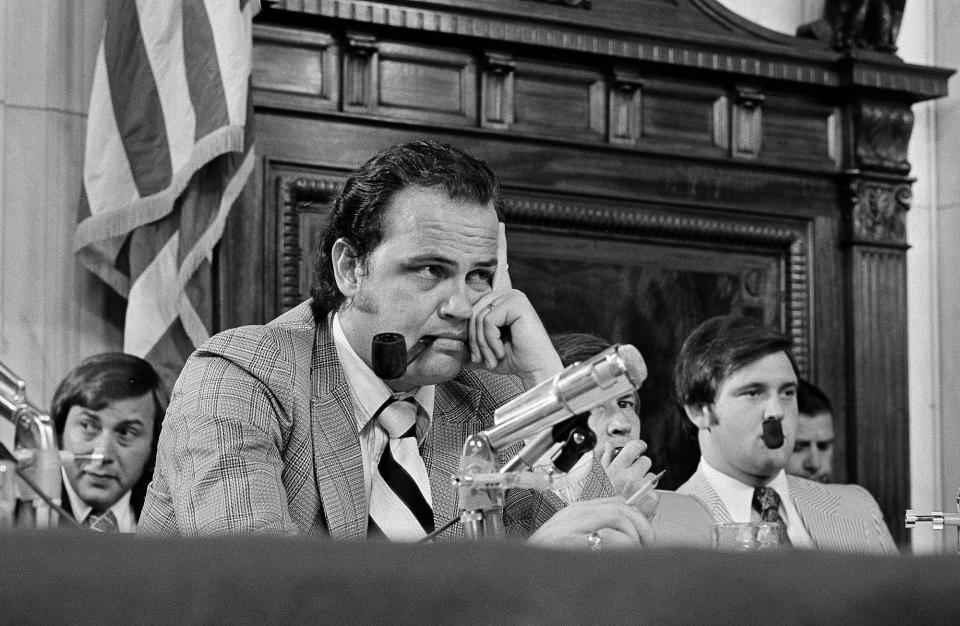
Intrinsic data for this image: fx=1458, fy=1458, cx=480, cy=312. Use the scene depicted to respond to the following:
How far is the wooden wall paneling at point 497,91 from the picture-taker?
423 centimetres

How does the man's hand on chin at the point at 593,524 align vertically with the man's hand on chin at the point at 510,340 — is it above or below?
below

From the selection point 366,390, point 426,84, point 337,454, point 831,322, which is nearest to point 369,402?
point 366,390

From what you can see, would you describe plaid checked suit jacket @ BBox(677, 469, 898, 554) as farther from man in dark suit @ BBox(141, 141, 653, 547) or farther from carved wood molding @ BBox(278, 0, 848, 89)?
carved wood molding @ BBox(278, 0, 848, 89)

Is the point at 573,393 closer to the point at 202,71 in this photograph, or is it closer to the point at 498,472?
the point at 498,472

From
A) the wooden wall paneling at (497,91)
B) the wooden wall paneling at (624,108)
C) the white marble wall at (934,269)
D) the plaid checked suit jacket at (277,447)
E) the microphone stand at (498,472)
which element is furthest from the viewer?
the white marble wall at (934,269)

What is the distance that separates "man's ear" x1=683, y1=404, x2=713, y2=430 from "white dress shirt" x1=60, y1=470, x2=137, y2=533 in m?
1.44

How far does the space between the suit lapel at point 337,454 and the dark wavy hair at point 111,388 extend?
4.05 ft

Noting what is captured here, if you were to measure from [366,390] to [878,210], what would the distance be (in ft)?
9.66

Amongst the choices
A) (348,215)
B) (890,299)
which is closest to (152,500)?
(348,215)

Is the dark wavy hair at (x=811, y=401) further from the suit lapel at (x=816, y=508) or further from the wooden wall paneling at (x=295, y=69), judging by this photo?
the wooden wall paneling at (x=295, y=69)

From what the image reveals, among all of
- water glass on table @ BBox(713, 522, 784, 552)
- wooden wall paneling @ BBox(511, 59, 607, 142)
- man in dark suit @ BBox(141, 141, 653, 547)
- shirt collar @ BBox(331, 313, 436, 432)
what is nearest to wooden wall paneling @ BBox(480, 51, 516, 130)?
wooden wall paneling @ BBox(511, 59, 607, 142)

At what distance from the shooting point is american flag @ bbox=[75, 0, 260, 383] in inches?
142

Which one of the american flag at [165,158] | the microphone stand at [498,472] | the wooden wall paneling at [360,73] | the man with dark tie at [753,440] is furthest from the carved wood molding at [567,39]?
the microphone stand at [498,472]

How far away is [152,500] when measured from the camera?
7.67 feet
